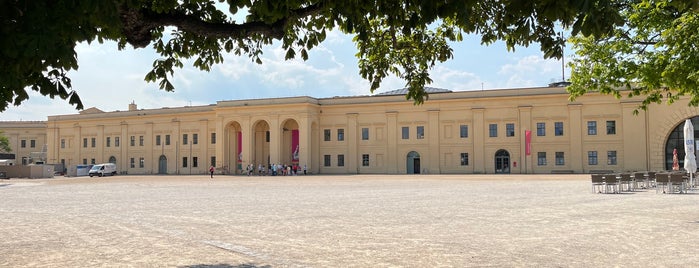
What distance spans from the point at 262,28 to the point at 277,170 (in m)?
52.1

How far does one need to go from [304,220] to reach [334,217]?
86 centimetres

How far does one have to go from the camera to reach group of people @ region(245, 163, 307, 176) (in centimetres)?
5797

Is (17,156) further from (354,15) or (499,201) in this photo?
(354,15)

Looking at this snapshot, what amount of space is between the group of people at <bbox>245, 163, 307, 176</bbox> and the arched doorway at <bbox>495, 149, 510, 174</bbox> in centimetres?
1860

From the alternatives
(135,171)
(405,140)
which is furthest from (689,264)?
(135,171)

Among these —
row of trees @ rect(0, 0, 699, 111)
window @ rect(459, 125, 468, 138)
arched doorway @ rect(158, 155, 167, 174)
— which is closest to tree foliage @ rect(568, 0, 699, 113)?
row of trees @ rect(0, 0, 699, 111)

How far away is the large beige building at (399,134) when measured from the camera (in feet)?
167

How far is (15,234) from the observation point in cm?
1070

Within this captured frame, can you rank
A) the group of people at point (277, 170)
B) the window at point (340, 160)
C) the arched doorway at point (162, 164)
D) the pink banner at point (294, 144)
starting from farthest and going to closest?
the arched doorway at point (162, 164)
the pink banner at point (294, 144)
the window at point (340, 160)
the group of people at point (277, 170)

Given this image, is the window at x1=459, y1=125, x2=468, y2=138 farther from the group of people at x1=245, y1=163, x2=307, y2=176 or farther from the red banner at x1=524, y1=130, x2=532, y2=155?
the group of people at x1=245, y1=163, x2=307, y2=176

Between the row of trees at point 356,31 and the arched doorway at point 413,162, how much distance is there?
144 ft

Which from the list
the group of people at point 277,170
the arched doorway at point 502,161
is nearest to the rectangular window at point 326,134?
the group of people at point 277,170

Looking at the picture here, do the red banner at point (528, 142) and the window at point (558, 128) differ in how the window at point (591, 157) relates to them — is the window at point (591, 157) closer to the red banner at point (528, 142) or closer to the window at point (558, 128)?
the window at point (558, 128)

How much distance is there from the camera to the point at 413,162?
57.8m
